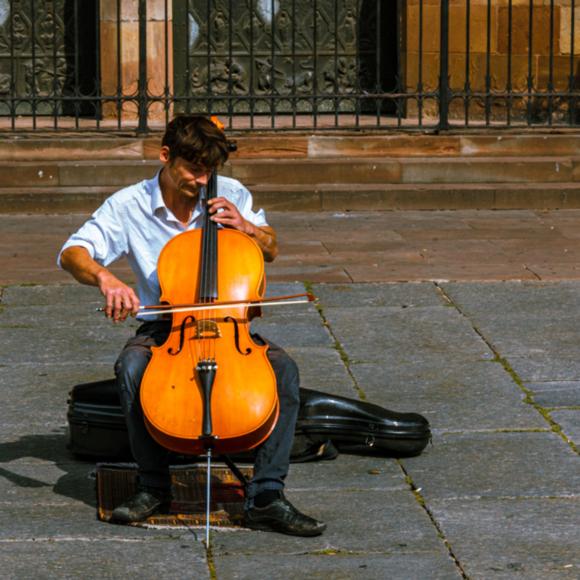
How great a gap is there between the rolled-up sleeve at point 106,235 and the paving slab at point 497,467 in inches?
52.8

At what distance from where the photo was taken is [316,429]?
565cm

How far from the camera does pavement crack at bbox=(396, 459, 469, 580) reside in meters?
4.57

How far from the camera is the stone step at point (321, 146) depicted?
12.4 metres

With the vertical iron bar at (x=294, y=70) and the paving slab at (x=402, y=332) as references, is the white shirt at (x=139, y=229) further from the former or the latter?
the vertical iron bar at (x=294, y=70)

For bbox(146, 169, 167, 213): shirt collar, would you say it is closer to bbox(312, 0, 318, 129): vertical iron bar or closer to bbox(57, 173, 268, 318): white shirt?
bbox(57, 173, 268, 318): white shirt

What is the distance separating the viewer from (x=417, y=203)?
39.0ft

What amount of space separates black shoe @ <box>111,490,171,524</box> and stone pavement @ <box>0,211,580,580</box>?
5 centimetres

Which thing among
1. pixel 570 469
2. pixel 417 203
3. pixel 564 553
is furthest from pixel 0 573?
pixel 417 203

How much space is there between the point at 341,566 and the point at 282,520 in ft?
1.05

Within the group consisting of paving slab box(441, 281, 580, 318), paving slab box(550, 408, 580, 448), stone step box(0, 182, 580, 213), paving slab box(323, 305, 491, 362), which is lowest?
paving slab box(550, 408, 580, 448)

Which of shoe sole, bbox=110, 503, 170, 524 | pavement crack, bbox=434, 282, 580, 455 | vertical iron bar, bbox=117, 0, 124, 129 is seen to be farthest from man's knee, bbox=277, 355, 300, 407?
vertical iron bar, bbox=117, 0, 124, 129

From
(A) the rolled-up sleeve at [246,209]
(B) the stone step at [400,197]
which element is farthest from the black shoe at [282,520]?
(B) the stone step at [400,197]

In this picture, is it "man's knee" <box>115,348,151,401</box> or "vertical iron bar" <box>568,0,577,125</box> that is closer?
"man's knee" <box>115,348,151,401</box>

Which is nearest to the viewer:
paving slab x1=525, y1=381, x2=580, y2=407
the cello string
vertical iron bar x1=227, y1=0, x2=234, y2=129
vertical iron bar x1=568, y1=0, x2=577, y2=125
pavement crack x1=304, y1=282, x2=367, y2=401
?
the cello string
